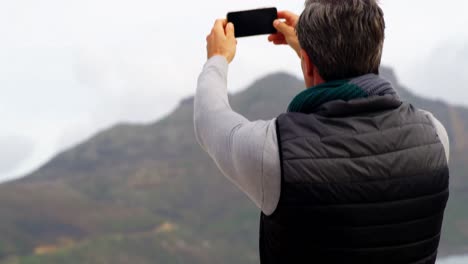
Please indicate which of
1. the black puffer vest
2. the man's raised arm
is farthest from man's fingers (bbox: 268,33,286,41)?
the black puffer vest

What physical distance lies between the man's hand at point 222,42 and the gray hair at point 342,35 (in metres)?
0.38

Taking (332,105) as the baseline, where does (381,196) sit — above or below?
Answer: below

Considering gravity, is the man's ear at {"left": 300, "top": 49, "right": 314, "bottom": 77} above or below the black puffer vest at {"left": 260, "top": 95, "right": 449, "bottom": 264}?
above

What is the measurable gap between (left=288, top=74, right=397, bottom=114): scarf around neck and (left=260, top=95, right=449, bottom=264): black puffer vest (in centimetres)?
3

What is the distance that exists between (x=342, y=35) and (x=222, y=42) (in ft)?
1.80

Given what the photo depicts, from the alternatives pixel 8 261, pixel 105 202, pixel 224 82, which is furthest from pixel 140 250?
pixel 224 82

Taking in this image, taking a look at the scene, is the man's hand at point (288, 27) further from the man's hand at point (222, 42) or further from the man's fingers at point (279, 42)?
the man's hand at point (222, 42)

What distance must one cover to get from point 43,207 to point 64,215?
16.6ft

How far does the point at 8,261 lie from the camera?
148500mm

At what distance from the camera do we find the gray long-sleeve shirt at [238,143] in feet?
8.35

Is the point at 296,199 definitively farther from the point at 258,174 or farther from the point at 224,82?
the point at 224,82

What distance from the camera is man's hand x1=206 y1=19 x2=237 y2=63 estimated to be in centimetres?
294

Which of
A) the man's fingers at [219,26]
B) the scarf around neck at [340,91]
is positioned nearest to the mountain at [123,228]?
the man's fingers at [219,26]

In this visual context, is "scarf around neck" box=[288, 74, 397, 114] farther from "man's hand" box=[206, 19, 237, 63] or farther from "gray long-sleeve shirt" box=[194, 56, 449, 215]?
"man's hand" box=[206, 19, 237, 63]
